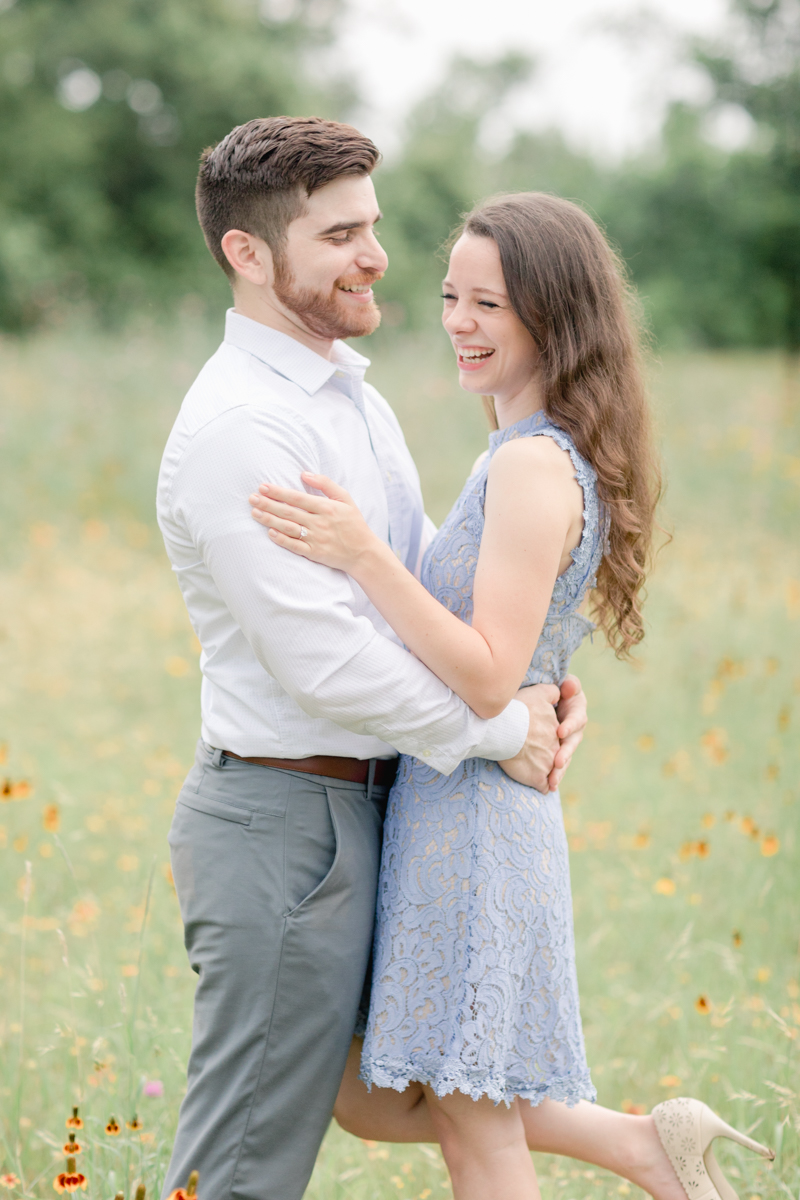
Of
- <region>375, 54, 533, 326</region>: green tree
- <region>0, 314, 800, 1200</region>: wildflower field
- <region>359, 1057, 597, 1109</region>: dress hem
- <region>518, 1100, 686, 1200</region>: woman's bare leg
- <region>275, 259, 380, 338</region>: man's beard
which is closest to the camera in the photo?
<region>359, 1057, 597, 1109</region>: dress hem

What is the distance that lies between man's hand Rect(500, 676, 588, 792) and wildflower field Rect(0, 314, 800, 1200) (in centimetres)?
64

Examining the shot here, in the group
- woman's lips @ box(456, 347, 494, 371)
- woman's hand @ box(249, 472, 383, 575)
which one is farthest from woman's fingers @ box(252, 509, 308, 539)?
woman's lips @ box(456, 347, 494, 371)

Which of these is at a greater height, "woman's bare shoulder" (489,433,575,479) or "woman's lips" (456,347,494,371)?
"woman's lips" (456,347,494,371)

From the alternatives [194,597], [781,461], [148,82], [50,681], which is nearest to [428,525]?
[194,597]

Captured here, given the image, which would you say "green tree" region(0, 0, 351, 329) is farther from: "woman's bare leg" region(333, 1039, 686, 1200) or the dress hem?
the dress hem

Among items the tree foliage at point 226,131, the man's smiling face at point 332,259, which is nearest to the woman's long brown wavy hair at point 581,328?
the man's smiling face at point 332,259

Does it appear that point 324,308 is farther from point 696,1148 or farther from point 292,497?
point 696,1148

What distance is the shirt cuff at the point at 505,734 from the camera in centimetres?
197

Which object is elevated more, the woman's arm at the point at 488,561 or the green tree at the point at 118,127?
the green tree at the point at 118,127

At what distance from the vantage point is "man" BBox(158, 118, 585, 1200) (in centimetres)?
182

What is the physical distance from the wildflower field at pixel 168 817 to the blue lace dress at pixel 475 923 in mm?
496

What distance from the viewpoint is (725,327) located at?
25172 mm

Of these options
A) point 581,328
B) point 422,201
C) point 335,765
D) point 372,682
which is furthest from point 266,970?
point 422,201

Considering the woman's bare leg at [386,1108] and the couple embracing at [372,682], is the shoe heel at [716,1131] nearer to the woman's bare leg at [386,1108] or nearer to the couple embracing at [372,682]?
the couple embracing at [372,682]
